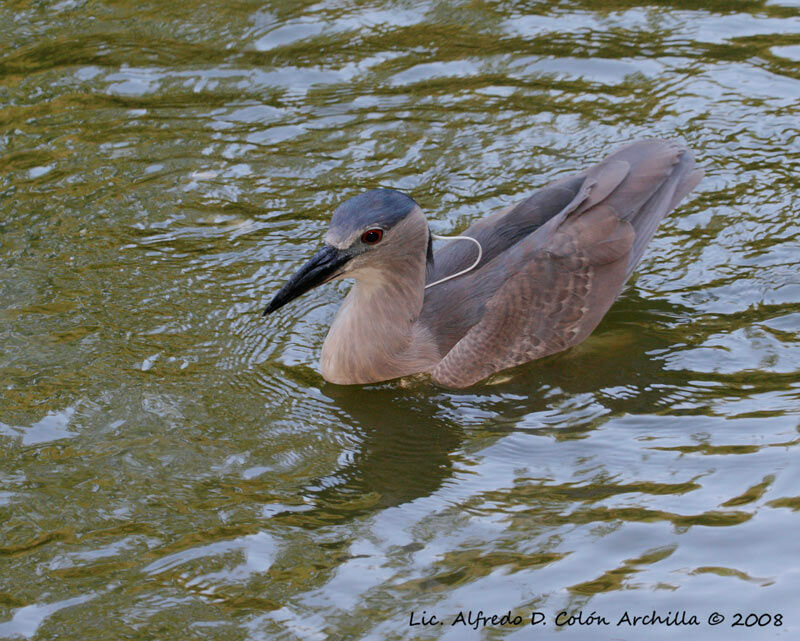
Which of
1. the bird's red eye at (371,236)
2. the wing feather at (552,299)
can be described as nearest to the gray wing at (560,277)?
the wing feather at (552,299)

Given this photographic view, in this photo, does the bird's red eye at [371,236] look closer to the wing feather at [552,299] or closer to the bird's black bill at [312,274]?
the bird's black bill at [312,274]

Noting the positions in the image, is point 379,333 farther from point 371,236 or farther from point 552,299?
point 552,299

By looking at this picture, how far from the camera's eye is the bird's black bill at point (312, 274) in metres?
6.71

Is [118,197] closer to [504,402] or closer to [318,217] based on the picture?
[318,217]

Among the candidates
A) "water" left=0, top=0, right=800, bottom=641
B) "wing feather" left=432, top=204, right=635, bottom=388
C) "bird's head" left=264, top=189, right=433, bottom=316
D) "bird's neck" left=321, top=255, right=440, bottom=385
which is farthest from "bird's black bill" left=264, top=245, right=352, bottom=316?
"wing feather" left=432, top=204, right=635, bottom=388

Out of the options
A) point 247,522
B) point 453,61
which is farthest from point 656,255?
point 247,522

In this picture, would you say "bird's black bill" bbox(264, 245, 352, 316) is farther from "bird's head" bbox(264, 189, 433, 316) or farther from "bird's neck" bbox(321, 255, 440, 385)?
"bird's neck" bbox(321, 255, 440, 385)

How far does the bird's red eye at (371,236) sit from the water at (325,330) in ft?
3.13

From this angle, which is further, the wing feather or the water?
the wing feather

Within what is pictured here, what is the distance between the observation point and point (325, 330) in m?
7.77

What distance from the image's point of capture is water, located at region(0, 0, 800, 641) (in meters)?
5.43

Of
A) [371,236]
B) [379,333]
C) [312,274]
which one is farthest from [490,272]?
[312,274]

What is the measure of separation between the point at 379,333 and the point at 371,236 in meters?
0.64

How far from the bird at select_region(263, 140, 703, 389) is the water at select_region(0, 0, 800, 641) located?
0.21 metres
